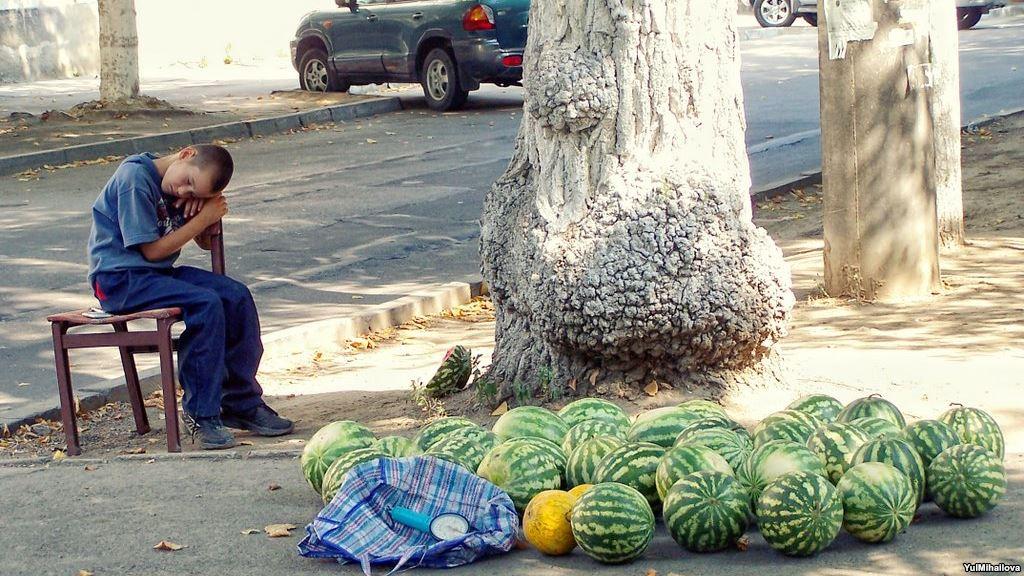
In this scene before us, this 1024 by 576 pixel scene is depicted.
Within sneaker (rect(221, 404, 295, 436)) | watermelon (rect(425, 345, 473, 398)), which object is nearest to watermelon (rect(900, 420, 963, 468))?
watermelon (rect(425, 345, 473, 398))

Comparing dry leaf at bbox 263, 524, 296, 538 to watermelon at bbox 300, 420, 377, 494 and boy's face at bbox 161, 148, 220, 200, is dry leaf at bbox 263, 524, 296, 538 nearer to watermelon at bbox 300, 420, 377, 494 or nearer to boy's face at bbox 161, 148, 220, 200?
watermelon at bbox 300, 420, 377, 494

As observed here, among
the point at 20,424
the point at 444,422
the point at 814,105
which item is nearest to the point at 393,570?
the point at 444,422

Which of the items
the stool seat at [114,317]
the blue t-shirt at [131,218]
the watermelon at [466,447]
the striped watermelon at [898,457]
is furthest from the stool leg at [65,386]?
the striped watermelon at [898,457]

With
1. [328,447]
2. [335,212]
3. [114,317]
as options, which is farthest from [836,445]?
[335,212]

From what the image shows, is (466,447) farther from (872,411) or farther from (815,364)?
(815,364)

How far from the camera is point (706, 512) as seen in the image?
3789 mm

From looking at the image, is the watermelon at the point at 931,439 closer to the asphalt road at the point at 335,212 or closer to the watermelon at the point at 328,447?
the watermelon at the point at 328,447

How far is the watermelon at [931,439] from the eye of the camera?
4.20m

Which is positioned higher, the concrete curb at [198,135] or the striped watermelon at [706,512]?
the concrete curb at [198,135]

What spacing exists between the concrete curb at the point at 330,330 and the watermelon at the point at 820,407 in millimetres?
3581

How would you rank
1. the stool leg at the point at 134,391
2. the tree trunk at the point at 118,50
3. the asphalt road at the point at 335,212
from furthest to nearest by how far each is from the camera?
the tree trunk at the point at 118,50
the asphalt road at the point at 335,212
the stool leg at the point at 134,391

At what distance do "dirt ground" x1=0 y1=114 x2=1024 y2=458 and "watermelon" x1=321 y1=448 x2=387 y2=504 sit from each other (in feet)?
Result: 4.05

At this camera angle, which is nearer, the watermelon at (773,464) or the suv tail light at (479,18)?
the watermelon at (773,464)

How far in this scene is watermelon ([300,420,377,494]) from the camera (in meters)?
4.51
